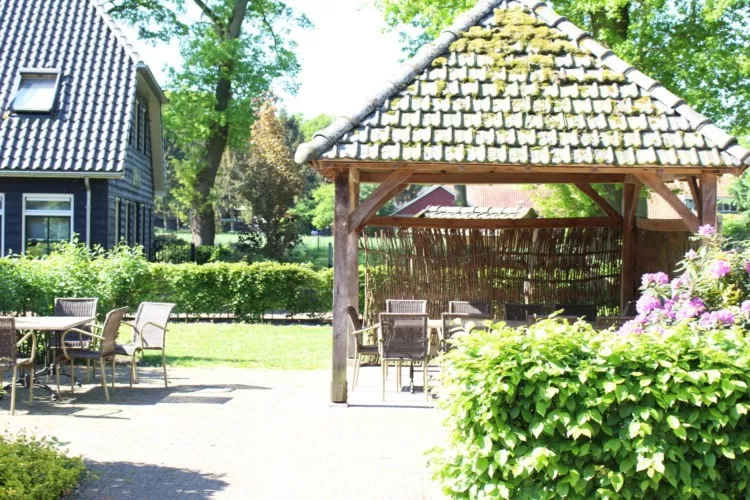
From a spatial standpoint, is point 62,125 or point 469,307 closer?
point 469,307

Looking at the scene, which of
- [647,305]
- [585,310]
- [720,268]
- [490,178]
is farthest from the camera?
[490,178]

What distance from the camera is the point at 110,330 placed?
10719mm

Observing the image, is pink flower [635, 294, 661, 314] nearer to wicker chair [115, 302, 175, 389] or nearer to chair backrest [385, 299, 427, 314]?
→ chair backrest [385, 299, 427, 314]

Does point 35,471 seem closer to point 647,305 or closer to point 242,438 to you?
point 242,438

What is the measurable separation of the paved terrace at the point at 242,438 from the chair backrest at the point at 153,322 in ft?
2.08

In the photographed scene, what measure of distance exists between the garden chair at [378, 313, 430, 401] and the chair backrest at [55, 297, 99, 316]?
398cm

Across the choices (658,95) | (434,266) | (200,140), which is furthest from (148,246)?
(658,95)

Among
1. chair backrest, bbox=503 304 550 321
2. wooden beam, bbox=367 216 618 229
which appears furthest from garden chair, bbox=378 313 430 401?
wooden beam, bbox=367 216 618 229

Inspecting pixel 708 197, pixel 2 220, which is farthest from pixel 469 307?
pixel 2 220

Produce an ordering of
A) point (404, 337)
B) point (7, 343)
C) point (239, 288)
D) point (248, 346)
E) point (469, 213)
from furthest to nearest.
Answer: point (239, 288) → point (469, 213) → point (248, 346) → point (404, 337) → point (7, 343)

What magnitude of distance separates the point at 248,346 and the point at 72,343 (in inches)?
224

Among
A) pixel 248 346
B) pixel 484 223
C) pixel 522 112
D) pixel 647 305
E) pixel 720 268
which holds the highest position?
pixel 522 112

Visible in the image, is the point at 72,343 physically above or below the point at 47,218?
below

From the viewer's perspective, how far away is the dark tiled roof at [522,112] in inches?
396
